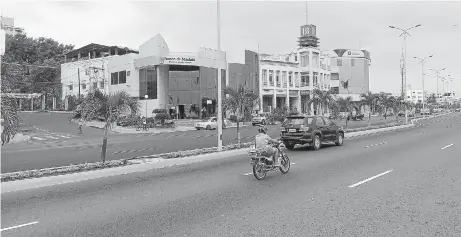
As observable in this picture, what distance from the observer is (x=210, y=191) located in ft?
31.8

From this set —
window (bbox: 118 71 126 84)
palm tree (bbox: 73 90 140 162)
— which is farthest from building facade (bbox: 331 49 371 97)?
palm tree (bbox: 73 90 140 162)

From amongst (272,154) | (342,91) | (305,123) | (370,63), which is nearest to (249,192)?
(272,154)

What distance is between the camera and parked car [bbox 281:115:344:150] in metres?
19.9

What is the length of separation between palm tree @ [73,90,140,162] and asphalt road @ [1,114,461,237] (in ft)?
9.52

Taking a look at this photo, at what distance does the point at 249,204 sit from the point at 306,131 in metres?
12.2

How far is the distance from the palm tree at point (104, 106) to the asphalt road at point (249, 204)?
2.90 meters

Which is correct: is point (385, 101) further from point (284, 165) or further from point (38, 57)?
point (38, 57)

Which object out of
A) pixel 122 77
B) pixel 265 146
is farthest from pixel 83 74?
pixel 265 146

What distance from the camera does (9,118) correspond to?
10.8 m

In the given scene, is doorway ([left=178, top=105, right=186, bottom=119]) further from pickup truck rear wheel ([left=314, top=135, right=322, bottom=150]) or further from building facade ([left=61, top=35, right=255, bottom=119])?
pickup truck rear wheel ([left=314, top=135, right=322, bottom=150])

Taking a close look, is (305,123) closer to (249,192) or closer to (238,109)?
(238,109)

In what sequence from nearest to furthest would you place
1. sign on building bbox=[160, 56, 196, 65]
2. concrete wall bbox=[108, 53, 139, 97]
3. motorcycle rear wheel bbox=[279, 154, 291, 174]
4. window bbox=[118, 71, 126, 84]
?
motorcycle rear wheel bbox=[279, 154, 291, 174]
sign on building bbox=[160, 56, 196, 65]
concrete wall bbox=[108, 53, 139, 97]
window bbox=[118, 71, 126, 84]

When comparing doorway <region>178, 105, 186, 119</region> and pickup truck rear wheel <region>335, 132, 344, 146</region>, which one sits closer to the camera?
pickup truck rear wheel <region>335, 132, 344, 146</region>

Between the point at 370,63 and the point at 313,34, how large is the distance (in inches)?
1383
